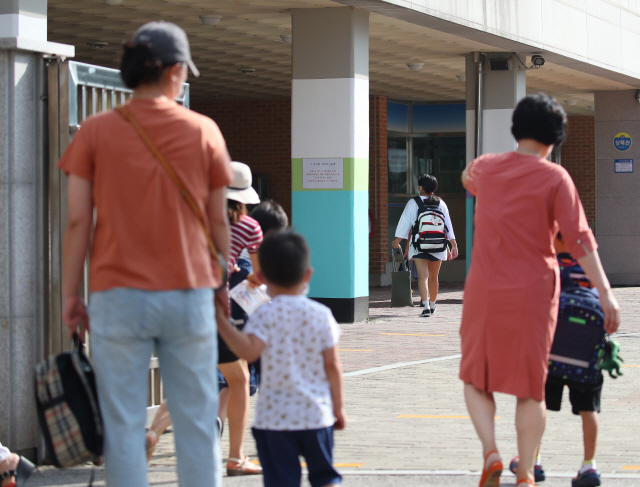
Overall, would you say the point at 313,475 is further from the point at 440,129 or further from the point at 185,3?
the point at 440,129

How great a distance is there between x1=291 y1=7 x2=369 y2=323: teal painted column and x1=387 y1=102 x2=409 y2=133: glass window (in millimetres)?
9298

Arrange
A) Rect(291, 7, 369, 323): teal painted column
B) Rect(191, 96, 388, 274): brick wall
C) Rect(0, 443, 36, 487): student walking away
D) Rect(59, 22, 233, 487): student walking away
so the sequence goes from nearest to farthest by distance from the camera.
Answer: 1. Rect(59, 22, 233, 487): student walking away
2. Rect(0, 443, 36, 487): student walking away
3. Rect(291, 7, 369, 323): teal painted column
4. Rect(191, 96, 388, 274): brick wall

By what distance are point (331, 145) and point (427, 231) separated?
163 cm

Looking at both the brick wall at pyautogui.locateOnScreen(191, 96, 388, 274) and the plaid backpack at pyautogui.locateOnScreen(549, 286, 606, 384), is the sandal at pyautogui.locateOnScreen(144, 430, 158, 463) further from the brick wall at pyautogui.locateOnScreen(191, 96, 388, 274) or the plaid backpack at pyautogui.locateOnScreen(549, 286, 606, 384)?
the brick wall at pyautogui.locateOnScreen(191, 96, 388, 274)

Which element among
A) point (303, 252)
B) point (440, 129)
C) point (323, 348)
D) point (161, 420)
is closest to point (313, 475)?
point (323, 348)

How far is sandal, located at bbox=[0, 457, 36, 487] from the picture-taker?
15.6ft

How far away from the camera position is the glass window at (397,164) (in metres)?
22.4

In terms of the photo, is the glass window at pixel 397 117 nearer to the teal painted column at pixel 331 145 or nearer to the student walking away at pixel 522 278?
the teal painted column at pixel 331 145

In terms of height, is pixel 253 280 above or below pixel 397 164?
below

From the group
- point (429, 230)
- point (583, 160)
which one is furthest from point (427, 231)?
point (583, 160)

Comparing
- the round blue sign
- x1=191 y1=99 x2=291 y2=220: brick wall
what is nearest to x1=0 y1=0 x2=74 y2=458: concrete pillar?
x1=191 y1=99 x2=291 y2=220: brick wall

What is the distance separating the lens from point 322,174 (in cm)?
1298

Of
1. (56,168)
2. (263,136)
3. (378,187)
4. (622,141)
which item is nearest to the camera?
→ (56,168)

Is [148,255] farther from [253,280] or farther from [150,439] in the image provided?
[150,439]
